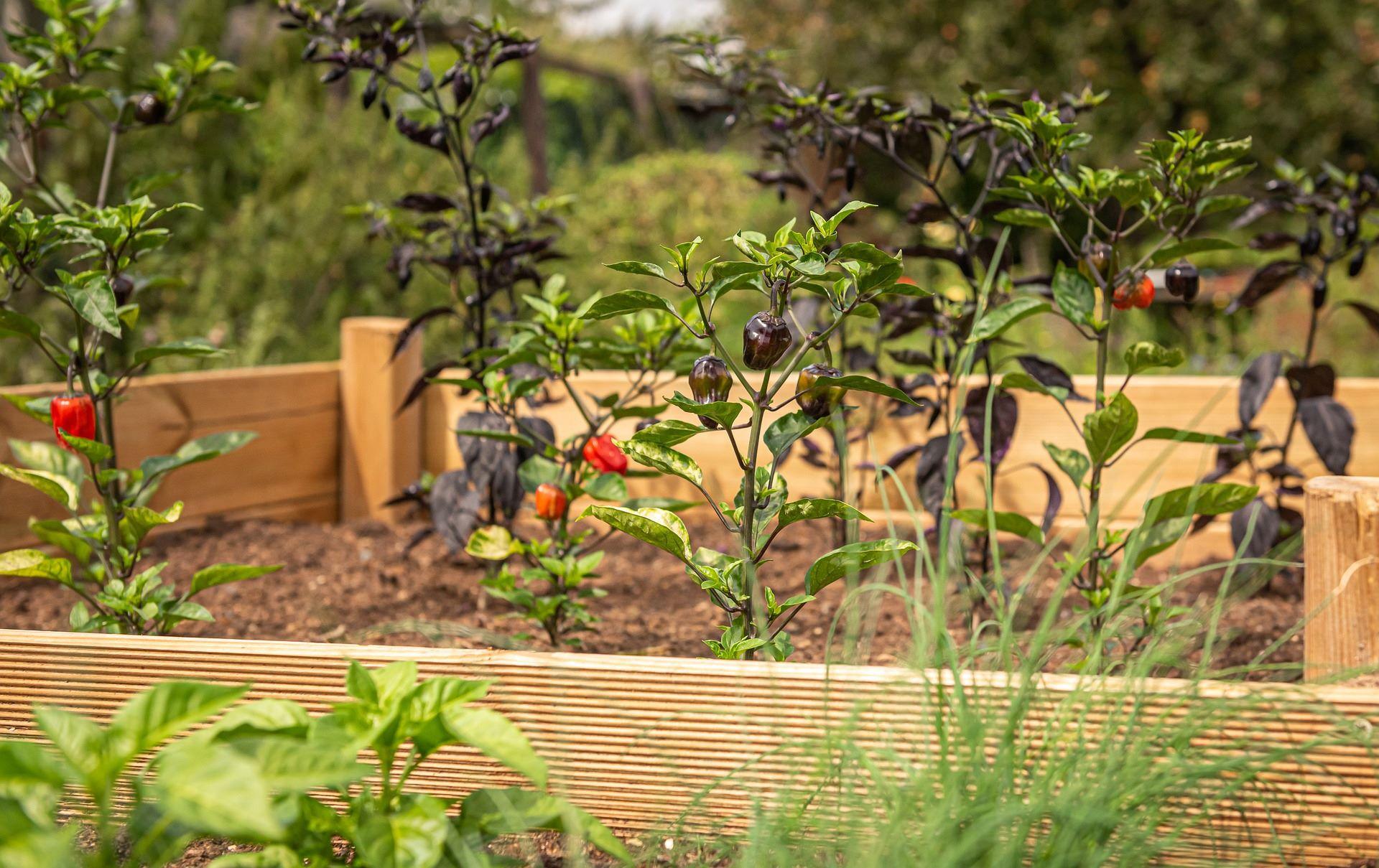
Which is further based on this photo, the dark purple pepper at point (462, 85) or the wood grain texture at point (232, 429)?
the wood grain texture at point (232, 429)

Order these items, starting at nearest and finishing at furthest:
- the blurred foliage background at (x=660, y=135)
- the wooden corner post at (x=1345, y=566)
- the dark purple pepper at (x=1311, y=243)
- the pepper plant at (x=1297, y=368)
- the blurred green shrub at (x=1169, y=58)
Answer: the wooden corner post at (x=1345, y=566), the pepper plant at (x=1297, y=368), the dark purple pepper at (x=1311, y=243), the blurred foliage background at (x=660, y=135), the blurred green shrub at (x=1169, y=58)

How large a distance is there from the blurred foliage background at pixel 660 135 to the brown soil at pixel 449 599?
2.30 feet

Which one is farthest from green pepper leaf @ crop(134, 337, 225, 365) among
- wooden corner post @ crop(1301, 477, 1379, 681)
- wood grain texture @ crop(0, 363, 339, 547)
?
wooden corner post @ crop(1301, 477, 1379, 681)

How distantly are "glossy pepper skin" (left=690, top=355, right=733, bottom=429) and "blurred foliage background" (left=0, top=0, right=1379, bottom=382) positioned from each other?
93 cm

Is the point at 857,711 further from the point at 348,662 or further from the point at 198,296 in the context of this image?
the point at 198,296

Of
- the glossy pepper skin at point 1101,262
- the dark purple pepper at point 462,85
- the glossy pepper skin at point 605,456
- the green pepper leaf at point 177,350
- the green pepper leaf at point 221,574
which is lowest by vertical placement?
the green pepper leaf at point 221,574

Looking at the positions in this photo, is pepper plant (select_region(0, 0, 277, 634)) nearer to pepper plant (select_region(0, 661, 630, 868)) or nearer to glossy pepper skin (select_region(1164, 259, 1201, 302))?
pepper plant (select_region(0, 661, 630, 868))

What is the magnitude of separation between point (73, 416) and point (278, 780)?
3.00 ft

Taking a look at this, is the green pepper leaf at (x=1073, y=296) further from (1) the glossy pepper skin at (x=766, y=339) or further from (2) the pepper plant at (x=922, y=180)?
(1) the glossy pepper skin at (x=766, y=339)

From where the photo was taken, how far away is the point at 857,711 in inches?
37.0

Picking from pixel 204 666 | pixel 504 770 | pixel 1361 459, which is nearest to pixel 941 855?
pixel 504 770

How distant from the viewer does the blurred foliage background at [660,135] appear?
4371 millimetres

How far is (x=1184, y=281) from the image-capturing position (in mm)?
1594

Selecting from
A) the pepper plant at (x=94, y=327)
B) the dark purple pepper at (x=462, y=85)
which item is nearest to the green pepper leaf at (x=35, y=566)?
the pepper plant at (x=94, y=327)
